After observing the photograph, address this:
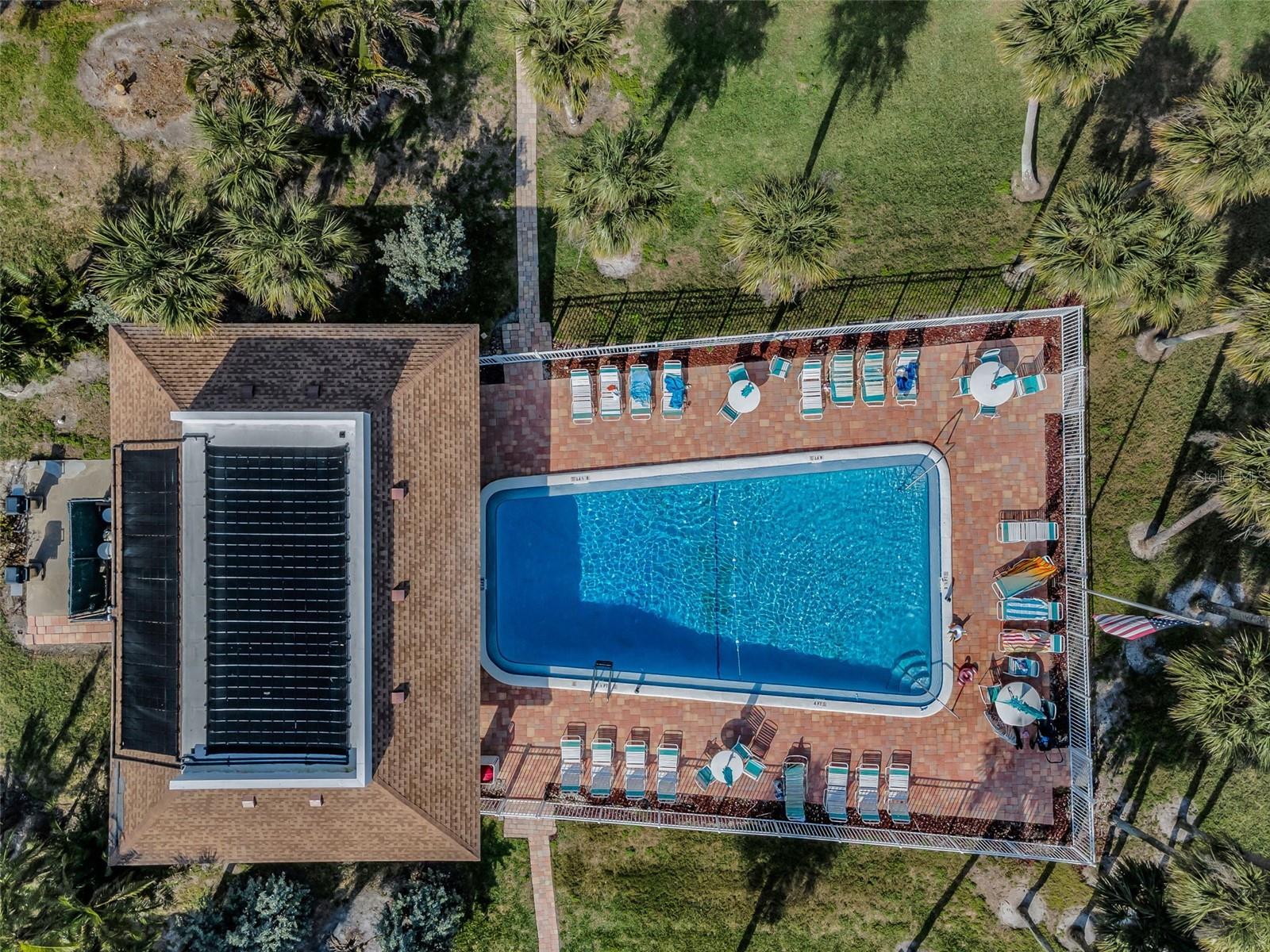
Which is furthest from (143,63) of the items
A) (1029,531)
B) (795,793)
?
(1029,531)

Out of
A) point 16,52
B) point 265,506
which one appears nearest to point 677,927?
point 265,506

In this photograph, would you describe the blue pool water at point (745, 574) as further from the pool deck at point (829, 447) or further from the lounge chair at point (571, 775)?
the lounge chair at point (571, 775)

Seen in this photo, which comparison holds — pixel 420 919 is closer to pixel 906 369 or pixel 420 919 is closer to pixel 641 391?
pixel 641 391

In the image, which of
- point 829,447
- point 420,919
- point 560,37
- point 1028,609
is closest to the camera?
point 560,37

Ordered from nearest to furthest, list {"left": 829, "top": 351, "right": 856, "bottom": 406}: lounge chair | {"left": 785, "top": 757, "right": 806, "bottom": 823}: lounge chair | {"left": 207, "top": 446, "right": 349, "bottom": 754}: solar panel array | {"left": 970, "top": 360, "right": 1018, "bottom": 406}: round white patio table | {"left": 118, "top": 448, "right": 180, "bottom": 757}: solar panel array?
{"left": 118, "top": 448, "right": 180, "bottom": 757}: solar panel array < {"left": 207, "top": 446, "right": 349, "bottom": 754}: solar panel array < {"left": 970, "top": 360, "right": 1018, "bottom": 406}: round white patio table < {"left": 785, "top": 757, "right": 806, "bottom": 823}: lounge chair < {"left": 829, "top": 351, "right": 856, "bottom": 406}: lounge chair

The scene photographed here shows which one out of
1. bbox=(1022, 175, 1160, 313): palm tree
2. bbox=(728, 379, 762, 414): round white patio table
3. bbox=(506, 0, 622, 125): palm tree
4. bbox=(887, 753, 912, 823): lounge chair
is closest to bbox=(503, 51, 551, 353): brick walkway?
bbox=(506, 0, 622, 125): palm tree

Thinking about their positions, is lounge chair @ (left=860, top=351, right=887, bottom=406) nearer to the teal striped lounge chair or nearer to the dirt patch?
the teal striped lounge chair

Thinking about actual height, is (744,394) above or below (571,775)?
above
